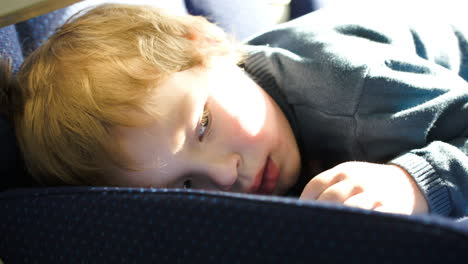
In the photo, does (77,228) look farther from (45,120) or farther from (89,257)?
(45,120)

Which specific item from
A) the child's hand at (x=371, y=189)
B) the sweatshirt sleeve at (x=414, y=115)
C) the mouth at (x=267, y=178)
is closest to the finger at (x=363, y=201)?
the child's hand at (x=371, y=189)

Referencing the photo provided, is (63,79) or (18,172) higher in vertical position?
(63,79)

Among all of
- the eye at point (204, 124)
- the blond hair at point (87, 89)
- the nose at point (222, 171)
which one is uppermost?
the blond hair at point (87, 89)

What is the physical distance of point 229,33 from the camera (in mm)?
1152

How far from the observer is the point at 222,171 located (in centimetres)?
69

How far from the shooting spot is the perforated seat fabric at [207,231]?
0.97 feet

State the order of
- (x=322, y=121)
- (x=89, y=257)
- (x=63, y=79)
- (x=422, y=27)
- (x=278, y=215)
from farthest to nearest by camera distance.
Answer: (x=422, y=27)
(x=322, y=121)
(x=63, y=79)
(x=89, y=257)
(x=278, y=215)

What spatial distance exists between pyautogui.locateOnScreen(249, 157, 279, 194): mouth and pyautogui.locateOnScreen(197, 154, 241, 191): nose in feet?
0.20

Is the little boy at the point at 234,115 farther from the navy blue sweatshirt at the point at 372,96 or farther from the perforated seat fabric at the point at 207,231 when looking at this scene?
the perforated seat fabric at the point at 207,231

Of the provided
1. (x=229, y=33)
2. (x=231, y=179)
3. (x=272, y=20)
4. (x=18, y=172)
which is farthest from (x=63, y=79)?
(x=272, y=20)

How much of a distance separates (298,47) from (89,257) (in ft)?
1.87

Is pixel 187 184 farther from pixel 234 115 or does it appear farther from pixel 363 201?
pixel 363 201

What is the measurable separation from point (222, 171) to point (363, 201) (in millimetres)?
226

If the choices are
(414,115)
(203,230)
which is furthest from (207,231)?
(414,115)
